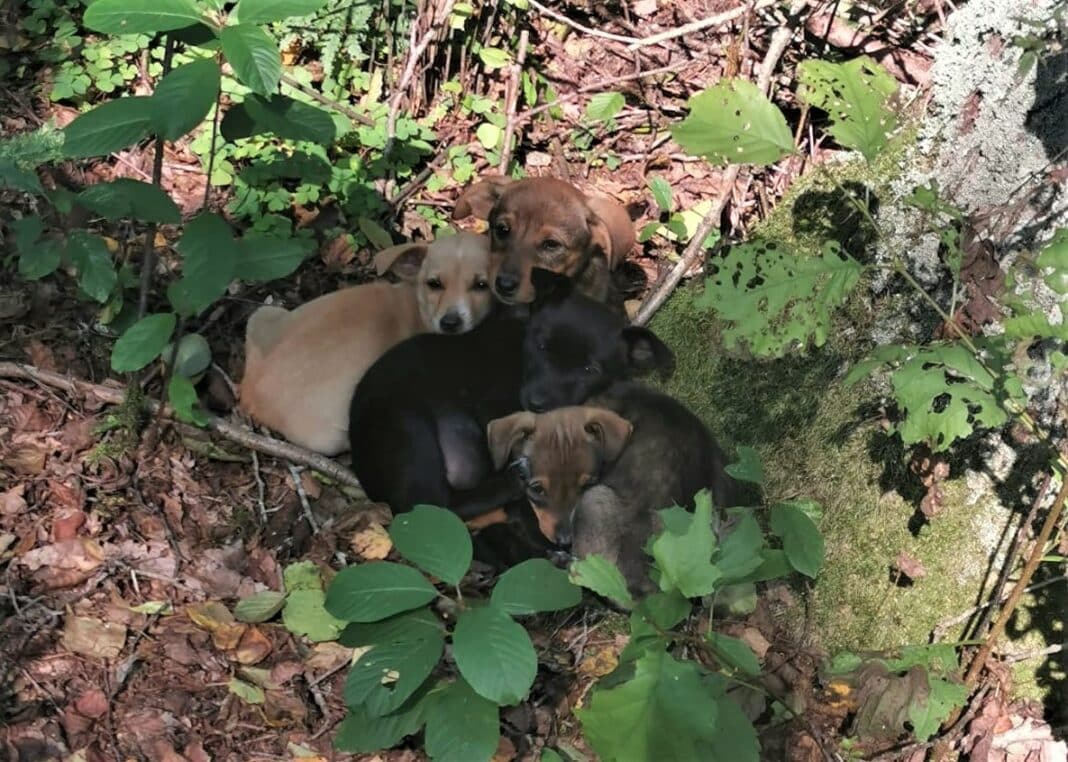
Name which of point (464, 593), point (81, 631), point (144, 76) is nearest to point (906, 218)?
point (464, 593)

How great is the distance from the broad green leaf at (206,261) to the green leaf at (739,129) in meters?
1.37

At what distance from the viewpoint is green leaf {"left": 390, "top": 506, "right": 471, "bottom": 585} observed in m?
2.82

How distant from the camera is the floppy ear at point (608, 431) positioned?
355 centimetres

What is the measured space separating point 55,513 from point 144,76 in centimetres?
235

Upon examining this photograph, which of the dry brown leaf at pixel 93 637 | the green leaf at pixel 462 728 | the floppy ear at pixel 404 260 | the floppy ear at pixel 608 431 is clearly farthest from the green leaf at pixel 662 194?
the dry brown leaf at pixel 93 637

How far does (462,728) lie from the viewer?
2.75 m

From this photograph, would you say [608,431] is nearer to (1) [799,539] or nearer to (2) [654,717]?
(1) [799,539]

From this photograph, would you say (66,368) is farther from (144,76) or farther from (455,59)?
(455,59)

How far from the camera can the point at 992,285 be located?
3666mm

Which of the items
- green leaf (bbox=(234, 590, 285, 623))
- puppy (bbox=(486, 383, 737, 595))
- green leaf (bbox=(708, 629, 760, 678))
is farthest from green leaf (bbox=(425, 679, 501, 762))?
green leaf (bbox=(234, 590, 285, 623))

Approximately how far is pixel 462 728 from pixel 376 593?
38cm

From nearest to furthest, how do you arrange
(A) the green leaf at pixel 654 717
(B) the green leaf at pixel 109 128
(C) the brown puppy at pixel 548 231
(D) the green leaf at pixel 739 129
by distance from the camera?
(A) the green leaf at pixel 654 717 → (D) the green leaf at pixel 739 129 → (B) the green leaf at pixel 109 128 → (C) the brown puppy at pixel 548 231

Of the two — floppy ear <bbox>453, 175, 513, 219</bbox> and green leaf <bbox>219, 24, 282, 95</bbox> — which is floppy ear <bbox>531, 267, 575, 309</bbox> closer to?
floppy ear <bbox>453, 175, 513, 219</bbox>

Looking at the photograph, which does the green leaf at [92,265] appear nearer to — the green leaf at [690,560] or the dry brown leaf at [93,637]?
the dry brown leaf at [93,637]
